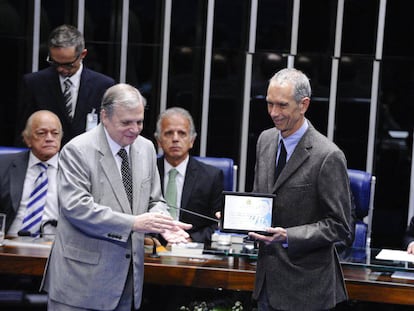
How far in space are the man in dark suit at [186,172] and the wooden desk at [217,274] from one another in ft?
2.74

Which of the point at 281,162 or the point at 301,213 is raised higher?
the point at 281,162

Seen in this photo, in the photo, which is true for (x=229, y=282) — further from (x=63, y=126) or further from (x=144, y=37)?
(x=144, y=37)

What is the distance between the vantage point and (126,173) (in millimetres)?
3811

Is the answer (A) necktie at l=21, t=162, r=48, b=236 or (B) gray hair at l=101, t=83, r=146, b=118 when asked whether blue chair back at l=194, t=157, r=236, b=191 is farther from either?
(B) gray hair at l=101, t=83, r=146, b=118

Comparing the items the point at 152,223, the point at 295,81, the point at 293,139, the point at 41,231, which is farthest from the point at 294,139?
the point at 41,231

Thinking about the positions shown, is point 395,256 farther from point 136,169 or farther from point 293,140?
point 136,169

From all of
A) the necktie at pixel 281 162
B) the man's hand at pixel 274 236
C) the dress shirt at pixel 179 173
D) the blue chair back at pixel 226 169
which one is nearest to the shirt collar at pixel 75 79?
the dress shirt at pixel 179 173

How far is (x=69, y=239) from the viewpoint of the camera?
146 inches

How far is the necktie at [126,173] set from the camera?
12.5ft

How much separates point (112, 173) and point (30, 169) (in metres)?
1.67

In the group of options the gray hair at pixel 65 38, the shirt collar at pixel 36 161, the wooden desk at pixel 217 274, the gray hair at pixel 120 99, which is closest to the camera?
the gray hair at pixel 120 99

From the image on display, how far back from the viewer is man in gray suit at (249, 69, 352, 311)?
11.8 feet

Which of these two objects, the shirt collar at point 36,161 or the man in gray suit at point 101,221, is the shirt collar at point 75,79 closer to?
the shirt collar at point 36,161

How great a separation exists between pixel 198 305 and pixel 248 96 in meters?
2.36
